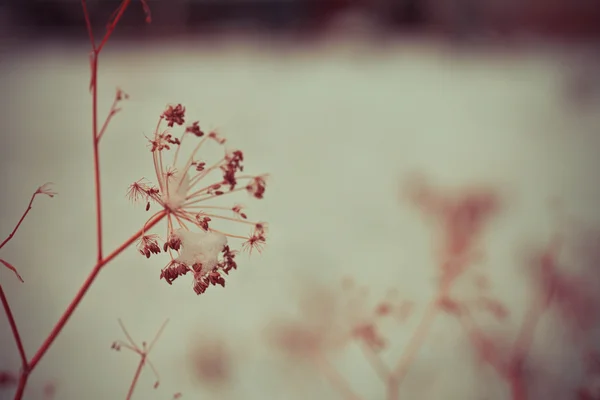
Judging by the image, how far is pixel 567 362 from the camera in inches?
28.4

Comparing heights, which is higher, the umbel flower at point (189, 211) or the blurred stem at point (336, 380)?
the umbel flower at point (189, 211)

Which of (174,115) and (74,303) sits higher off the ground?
(174,115)

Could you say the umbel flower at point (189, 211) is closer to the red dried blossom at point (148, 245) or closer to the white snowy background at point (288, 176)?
the red dried blossom at point (148, 245)

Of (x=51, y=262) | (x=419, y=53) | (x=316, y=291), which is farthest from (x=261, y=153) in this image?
(x=419, y=53)

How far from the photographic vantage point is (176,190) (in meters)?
0.29

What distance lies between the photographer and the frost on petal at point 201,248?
0.28 metres

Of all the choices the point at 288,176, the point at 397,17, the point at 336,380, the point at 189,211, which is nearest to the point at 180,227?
the point at 189,211

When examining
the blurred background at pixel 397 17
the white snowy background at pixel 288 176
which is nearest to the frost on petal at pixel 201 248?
the white snowy background at pixel 288 176

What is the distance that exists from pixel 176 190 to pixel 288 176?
0.69m

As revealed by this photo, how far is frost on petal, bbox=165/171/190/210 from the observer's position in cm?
29

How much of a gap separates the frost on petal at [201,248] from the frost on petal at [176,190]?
17mm

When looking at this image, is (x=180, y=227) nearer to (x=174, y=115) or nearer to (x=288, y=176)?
(x=174, y=115)

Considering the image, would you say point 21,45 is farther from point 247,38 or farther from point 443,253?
point 443,253

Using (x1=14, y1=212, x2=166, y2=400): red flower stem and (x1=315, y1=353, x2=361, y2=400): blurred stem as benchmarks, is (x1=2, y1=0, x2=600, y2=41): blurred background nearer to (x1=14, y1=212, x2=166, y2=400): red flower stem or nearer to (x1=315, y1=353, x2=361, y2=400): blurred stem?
(x1=315, y1=353, x2=361, y2=400): blurred stem
